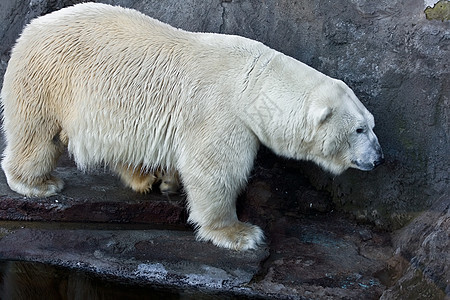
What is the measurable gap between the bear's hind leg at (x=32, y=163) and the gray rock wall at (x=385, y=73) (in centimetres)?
184

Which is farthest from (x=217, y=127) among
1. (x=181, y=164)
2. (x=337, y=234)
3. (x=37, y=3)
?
(x=37, y=3)

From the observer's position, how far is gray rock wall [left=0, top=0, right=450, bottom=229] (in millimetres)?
4355

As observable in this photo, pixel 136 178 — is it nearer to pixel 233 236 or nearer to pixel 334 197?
pixel 233 236

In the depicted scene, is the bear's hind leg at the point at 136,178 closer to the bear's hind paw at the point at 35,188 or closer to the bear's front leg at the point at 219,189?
the bear's hind paw at the point at 35,188

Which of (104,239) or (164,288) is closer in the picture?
(164,288)

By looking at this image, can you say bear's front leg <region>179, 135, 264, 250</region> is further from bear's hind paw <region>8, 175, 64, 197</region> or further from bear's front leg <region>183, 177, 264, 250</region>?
bear's hind paw <region>8, 175, 64, 197</region>

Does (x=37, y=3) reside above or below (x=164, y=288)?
above

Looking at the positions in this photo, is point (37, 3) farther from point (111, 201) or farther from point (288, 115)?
point (288, 115)

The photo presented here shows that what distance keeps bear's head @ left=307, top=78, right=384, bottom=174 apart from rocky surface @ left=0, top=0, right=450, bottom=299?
576 mm

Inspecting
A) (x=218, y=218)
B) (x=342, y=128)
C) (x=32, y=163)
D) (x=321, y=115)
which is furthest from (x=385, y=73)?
(x=32, y=163)

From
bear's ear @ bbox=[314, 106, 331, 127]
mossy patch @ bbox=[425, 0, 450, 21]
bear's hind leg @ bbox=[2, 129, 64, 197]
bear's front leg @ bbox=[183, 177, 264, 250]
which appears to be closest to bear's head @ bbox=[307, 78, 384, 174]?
bear's ear @ bbox=[314, 106, 331, 127]

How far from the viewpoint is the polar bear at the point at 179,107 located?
4.04 meters

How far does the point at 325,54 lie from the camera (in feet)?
15.9

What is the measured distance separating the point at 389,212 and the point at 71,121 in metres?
2.39
